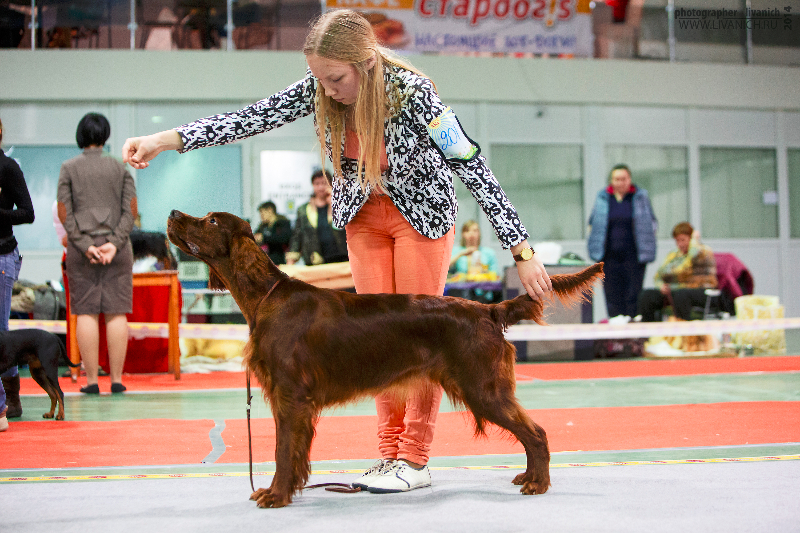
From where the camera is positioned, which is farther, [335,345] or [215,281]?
[215,281]

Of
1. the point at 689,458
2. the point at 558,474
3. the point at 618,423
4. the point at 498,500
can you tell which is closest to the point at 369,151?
the point at 498,500

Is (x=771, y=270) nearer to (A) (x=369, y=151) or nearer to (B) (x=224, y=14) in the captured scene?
(B) (x=224, y=14)

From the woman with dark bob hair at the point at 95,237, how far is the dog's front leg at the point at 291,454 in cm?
312

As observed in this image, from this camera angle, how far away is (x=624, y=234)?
7.29 meters

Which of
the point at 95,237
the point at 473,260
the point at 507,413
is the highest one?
the point at 95,237

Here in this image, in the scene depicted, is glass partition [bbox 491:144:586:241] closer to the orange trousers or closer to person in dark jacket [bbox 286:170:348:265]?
person in dark jacket [bbox 286:170:348:265]

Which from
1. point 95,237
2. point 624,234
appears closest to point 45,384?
point 95,237

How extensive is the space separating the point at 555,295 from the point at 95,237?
351 cm

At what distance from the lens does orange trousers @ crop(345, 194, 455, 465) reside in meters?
2.36

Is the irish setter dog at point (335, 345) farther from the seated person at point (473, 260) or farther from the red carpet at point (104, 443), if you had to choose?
the seated person at point (473, 260)

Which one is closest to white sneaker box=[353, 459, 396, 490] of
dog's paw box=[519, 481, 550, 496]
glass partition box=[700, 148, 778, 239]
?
dog's paw box=[519, 481, 550, 496]

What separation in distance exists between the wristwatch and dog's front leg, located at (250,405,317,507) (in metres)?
0.74

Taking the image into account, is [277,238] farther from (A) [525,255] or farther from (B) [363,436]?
(A) [525,255]

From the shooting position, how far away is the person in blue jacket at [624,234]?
724cm
